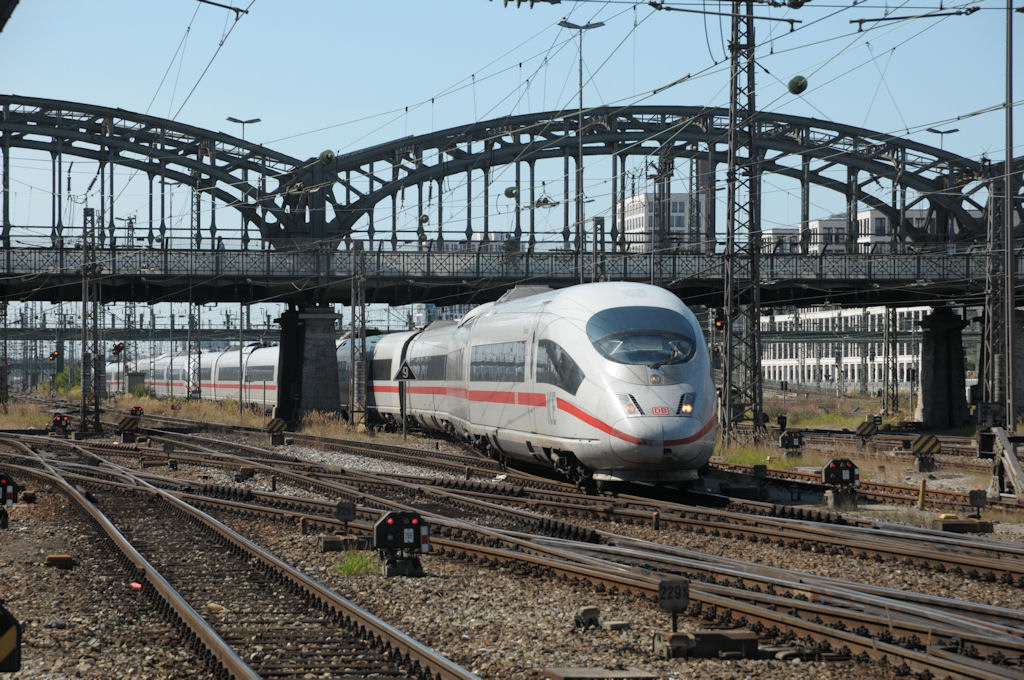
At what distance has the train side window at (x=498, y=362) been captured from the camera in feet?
72.5

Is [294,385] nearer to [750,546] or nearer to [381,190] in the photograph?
[381,190]

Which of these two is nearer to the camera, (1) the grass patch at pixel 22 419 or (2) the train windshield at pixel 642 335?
(2) the train windshield at pixel 642 335

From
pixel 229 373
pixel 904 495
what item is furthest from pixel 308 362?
pixel 904 495

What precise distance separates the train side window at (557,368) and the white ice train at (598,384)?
2 centimetres

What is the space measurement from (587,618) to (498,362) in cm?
1424

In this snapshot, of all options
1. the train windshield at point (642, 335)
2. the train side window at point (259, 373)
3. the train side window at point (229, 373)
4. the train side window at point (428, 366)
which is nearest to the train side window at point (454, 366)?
the train side window at point (428, 366)

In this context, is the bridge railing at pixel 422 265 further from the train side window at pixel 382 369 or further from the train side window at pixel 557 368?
the train side window at pixel 557 368

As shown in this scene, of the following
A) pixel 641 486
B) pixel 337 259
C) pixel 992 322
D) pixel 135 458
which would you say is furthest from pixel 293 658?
pixel 337 259

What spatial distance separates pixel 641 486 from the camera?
21922 millimetres

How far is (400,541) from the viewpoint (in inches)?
495

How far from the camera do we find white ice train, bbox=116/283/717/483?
17906 millimetres

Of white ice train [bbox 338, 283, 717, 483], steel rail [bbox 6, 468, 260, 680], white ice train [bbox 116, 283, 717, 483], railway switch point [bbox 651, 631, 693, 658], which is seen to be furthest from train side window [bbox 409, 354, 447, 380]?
railway switch point [bbox 651, 631, 693, 658]

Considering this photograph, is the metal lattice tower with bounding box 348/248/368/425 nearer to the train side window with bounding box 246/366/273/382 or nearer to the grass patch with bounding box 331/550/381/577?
the train side window with bounding box 246/366/273/382

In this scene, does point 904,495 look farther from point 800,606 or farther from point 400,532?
point 800,606
